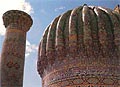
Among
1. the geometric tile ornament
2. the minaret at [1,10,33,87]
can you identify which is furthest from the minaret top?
the geometric tile ornament

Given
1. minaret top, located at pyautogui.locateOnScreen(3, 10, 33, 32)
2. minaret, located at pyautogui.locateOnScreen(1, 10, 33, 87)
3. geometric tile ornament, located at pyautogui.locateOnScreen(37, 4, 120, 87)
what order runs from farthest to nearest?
geometric tile ornament, located at pyautogui.locateOnScreen(37, 4, 120, 87) < minaret top, located at pyautogui.locateOnScreen(3, 10, 33, 32) < minaret, located at pyautogui.locateOnScreen(1, 10, 33, 87)

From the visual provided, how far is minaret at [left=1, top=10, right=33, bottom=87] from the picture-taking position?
8.45 meters

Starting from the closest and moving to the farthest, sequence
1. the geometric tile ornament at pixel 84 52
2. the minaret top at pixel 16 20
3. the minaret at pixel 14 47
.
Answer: the minaret at pixel 14 47
the minaret top at pixel 16 20
the geometric tile ornament at pixel 84 52

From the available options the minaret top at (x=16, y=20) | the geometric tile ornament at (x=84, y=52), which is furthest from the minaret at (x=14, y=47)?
the geometric tile ornament at (x=84, y=52)

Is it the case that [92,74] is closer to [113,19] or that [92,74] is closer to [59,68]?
[59,68]

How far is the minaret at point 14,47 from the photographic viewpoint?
27.7 ft

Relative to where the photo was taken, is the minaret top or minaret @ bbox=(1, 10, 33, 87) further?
the minaret top

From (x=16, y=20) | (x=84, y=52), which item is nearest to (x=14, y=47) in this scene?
(x=16, y=20)

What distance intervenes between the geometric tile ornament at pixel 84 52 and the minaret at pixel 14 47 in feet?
4.01

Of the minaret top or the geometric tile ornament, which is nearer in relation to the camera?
the minaret top

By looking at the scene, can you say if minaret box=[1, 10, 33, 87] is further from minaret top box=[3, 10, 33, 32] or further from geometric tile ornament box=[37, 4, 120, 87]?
geometric tile ornament box=[37, 4, 120, 87]

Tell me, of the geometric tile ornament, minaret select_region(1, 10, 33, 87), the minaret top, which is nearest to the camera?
minaret select_region(1, 10, 33, 87)

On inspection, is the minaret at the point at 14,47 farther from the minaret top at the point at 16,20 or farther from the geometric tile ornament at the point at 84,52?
the geometric tile ornament at the point at 84,52

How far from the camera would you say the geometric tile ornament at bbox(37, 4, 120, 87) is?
959cm
